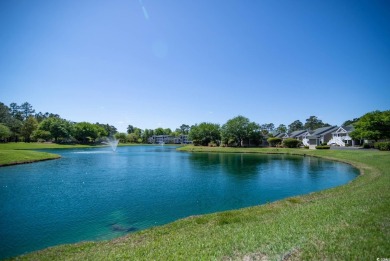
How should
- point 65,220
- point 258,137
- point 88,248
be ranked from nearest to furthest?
point 88,248 < point 65,220 < point 258,137

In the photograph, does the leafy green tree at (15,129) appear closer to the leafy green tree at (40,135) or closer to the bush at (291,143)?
the leafy green tree at (40,135)

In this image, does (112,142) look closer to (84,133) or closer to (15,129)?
(84,133)

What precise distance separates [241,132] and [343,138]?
39.4 meters

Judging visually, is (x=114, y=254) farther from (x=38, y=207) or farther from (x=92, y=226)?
(x=38, y=207)

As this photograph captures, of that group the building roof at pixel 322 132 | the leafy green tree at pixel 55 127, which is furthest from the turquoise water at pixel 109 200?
the leafy green tree at pixel 55 127

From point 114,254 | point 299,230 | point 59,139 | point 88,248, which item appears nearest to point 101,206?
point 88,248

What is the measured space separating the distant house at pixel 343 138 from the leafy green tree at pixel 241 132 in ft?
97.5

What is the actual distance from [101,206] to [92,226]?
441 cm

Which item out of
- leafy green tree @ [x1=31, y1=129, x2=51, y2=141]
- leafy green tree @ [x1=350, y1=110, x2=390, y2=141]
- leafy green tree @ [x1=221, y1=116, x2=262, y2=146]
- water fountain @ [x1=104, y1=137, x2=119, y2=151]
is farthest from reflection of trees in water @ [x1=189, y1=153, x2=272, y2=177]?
water fountain @ [x1=104, y1=137, x2=119, y2=151]

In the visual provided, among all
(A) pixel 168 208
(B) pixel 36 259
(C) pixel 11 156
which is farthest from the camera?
(C) pixel 11 156

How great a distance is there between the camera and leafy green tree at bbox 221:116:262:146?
329ft

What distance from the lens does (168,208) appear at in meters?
19.2

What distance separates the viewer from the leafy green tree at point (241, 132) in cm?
10025

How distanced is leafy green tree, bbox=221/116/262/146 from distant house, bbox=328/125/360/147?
29.7 m
